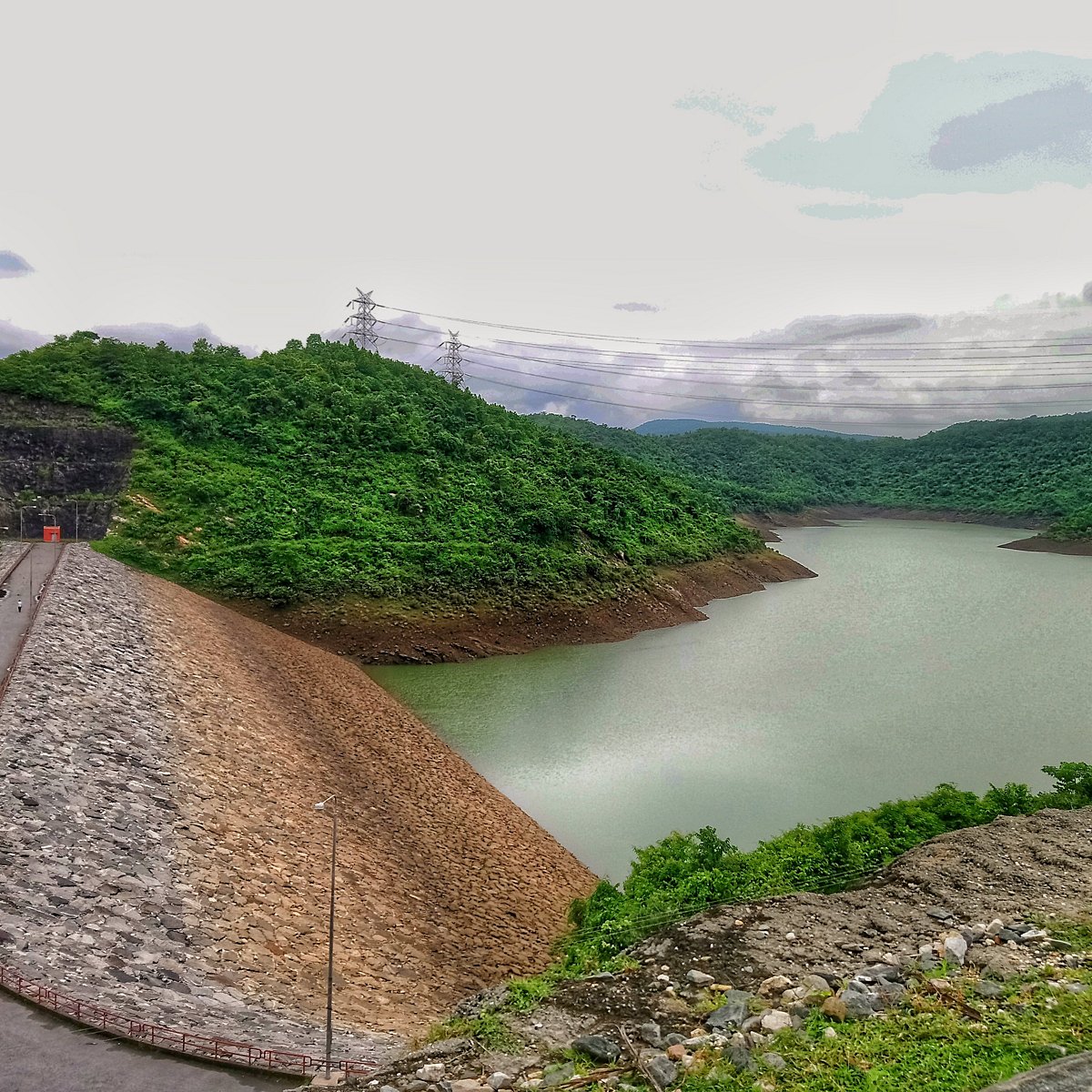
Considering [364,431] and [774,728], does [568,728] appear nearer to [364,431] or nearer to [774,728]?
[774,728]

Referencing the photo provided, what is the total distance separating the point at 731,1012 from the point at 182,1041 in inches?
257

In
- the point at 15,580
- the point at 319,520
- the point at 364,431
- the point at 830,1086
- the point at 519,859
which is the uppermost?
the point at 364,431

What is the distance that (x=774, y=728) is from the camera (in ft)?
82.3

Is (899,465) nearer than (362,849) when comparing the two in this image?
No

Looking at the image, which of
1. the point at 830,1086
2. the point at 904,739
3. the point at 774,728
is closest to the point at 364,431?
the point at 774,728

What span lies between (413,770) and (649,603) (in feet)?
85.0

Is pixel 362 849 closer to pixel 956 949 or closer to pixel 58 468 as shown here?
pixel 956 949

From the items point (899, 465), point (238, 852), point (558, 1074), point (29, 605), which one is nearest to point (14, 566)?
point (29, 605)

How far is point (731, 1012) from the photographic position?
28.5ft

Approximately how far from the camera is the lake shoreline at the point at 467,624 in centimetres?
3462

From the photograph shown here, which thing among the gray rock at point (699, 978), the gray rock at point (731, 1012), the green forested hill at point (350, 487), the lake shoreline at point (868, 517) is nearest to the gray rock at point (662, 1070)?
the gray rock at point (731, 1012)

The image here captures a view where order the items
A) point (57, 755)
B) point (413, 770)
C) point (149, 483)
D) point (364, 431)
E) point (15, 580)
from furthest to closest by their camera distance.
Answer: point (364, 431)
point (149, 483)
point (15, 580)
point (413, 770)
point (57, 755)

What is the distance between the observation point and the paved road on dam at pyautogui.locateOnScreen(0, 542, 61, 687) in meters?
21.2

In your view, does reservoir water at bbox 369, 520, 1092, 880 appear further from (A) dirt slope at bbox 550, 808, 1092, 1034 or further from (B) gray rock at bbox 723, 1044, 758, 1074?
(B) gray rock at bbox 723, 1044, 758, 1074
